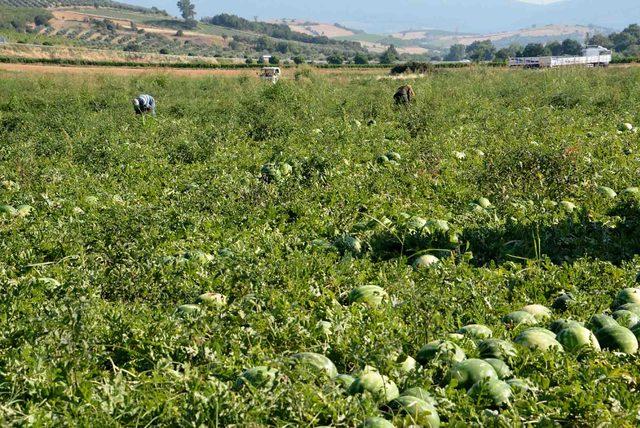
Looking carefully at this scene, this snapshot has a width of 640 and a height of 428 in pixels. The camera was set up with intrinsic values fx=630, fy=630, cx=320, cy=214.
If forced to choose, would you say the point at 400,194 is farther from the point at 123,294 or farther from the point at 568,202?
the point at 123,294

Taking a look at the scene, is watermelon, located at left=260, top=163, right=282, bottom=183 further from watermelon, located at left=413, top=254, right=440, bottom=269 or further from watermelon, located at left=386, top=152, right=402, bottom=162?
watermelon, located at left=413, top=254, right=440, bottom=269

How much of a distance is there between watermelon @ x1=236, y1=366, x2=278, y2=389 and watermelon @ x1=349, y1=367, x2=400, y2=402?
44 centimetres

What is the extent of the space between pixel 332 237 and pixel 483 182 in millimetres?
2801

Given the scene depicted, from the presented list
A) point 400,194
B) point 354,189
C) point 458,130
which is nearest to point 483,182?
point 400,194

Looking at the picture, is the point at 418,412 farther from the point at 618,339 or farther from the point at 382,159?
the point at 382,159

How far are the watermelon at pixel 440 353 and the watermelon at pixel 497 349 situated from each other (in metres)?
0.16

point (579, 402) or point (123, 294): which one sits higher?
point (579, 402)

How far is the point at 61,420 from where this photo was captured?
3.05 m

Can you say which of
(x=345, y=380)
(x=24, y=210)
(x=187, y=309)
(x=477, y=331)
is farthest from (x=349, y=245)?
(x=24, y=210)

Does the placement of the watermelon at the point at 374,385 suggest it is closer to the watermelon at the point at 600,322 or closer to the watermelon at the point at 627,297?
the watermelon at the point at 600,322

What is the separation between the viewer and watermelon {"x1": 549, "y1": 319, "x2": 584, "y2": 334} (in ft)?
13.3

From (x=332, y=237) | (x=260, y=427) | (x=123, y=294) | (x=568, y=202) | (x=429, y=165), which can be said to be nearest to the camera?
(x=260, y=427)

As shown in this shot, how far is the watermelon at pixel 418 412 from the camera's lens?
3086 mm

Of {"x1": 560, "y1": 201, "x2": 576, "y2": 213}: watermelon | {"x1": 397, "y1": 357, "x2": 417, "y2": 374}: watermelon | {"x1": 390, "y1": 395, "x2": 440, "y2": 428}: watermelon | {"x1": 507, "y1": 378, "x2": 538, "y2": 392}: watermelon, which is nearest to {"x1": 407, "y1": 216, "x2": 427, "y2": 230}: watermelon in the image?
{"x1": 560, "y1": 201, "x2": 576, "y2": 213}: watermelon
